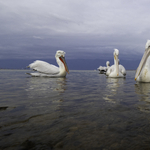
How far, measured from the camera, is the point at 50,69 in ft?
43.2

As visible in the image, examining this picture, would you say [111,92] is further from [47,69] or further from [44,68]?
[44,68]

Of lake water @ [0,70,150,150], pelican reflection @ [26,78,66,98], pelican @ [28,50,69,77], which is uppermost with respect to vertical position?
pelican @ [28,50,69,77]

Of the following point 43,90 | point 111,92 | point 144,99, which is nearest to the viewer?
point 144,99

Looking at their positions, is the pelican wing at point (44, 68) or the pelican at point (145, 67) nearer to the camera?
the pelican at point (145, 67)

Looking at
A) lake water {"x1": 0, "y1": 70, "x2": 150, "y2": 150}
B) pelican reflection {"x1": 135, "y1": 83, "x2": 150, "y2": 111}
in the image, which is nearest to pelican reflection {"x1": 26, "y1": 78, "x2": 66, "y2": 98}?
lake water {"x1": 0, "y1": 70, "x2": 150, "y2": 150}

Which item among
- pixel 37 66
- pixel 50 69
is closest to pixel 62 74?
pixel 50 69

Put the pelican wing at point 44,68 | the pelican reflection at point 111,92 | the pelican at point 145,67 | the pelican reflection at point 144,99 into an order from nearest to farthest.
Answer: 1. the pelican reflection at point 144,99
2. the pelican reflection at point 111,92
3. the pelican at point 145,67
4. the pelican wing at point 44,68

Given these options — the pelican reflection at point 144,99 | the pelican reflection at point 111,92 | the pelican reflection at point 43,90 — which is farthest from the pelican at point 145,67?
the pelican reflection at point 43,90

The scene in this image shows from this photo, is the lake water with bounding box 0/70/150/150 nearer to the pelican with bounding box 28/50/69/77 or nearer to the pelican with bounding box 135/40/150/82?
the pelican with bounding box 135/40/150/82

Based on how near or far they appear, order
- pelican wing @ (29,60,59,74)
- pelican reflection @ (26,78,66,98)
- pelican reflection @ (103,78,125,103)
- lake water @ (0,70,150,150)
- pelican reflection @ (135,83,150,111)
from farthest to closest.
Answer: pelican wing @ (29,60,59,74), pelican reflection @ (26,78,66,98), pelican reflection @ (103,78,125,103), pelican reflection @ (135,83,150,111), lake water @ (0,70,150,150)

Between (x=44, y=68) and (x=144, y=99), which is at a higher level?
(x=44, y=68)

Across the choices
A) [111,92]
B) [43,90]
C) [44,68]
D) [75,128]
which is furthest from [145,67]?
[44,68]

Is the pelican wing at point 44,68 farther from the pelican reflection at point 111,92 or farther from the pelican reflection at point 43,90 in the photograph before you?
the pelican reflection at point 111,92

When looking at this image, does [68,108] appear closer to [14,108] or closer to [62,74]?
[14,108]
